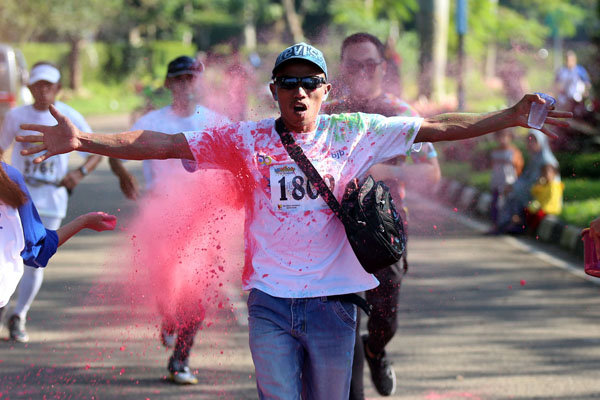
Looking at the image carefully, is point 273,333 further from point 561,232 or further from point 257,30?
point 257,30

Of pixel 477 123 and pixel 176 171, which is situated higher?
pixel 477 123

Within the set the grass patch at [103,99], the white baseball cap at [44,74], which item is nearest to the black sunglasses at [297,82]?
the white baseball cap at [44,74]

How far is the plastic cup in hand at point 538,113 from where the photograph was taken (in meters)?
3.85

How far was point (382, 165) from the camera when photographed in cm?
482

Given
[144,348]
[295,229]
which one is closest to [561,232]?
[144,348]

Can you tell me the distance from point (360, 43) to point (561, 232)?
6548mm

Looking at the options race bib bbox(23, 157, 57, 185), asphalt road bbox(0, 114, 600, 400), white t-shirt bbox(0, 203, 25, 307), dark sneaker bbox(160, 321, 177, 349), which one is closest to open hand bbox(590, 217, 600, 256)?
asphalt road bbox(0, 114, 600, 400)

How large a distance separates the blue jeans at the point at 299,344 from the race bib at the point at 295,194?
35 cm

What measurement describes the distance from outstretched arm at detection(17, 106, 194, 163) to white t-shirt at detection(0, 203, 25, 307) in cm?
33

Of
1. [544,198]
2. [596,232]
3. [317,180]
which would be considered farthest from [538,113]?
[544,198]

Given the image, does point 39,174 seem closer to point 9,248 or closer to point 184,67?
point 184,67

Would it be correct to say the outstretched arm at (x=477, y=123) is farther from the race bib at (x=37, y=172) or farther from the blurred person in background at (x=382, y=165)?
the race bib at (x=37, y=172)

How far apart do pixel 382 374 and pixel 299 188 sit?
216 centimetres

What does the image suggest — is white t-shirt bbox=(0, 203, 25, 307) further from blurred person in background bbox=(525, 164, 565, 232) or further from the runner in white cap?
blurred person in background bbox=(525, 164, 565, 232)
